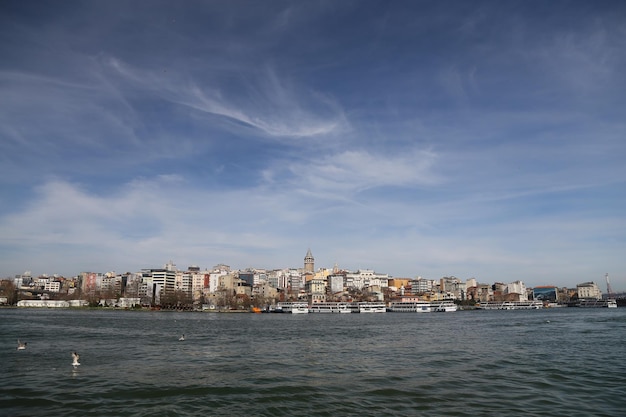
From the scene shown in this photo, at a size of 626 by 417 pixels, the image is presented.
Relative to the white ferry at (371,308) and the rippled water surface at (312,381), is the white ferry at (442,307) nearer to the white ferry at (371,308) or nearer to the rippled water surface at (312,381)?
the white ferry at (371,308)

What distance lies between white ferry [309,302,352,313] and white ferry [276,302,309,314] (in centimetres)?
513

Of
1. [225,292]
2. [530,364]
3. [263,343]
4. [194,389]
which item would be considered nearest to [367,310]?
[225,292]

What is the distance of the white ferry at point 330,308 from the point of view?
170 metres

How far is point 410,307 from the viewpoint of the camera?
18388 centimetres

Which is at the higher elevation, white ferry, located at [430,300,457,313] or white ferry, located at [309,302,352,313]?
white ferry, located at [309,302,352,313]

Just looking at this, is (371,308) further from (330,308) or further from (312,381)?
(312,381)

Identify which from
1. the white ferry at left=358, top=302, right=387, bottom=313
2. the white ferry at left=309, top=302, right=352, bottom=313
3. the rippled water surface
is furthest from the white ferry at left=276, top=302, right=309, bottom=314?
the rippled water surface

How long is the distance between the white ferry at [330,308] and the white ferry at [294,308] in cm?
513

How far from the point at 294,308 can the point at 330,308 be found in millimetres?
15084

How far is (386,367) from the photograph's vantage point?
27828 mm

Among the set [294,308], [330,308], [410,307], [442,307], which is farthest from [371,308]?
[442,307]

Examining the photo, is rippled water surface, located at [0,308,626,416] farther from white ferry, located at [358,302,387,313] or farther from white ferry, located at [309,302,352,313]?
white ferry, located at [358,302,387,313]

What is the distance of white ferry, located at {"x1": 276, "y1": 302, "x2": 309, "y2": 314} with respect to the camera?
168 metres

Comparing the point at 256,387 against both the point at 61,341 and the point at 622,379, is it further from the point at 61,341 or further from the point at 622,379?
the point at 61,341
